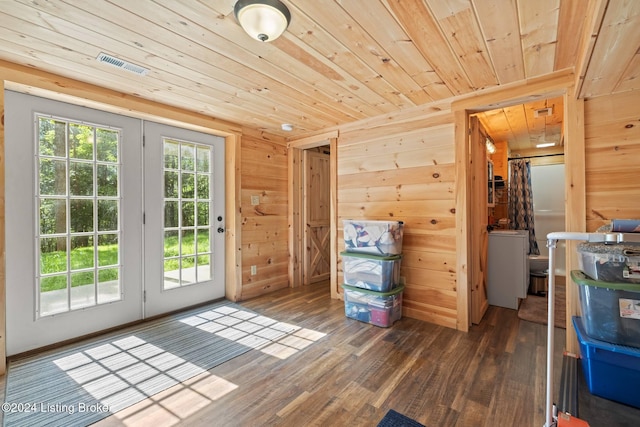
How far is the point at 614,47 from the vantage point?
1.50 m

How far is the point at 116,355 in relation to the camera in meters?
2.30

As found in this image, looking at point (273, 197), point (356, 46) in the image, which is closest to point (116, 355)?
point (273, 197)

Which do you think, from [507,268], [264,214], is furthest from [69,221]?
[507,268]

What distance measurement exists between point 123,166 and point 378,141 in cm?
267

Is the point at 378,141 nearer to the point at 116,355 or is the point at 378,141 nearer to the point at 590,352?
the point at 590,352

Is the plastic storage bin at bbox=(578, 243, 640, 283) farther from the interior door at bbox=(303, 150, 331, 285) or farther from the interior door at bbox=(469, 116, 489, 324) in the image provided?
the interior door at bbox=(303, 150, 331, 285)

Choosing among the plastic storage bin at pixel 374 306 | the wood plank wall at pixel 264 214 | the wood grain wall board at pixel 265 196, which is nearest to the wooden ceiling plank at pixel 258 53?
the wood plank wall at pixel 264 214

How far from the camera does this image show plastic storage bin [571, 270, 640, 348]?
161 centimetres

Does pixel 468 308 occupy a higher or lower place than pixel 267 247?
lower

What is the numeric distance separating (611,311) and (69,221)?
13.1ft

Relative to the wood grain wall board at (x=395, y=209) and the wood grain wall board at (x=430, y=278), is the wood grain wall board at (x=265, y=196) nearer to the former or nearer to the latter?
the wood grain wall board at (x=395, y=209)

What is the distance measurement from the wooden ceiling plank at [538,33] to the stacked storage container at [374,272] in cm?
165

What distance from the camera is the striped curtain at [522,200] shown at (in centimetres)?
477

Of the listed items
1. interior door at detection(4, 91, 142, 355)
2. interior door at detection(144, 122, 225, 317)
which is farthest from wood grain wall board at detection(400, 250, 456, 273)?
interior door at detection(4, 91, 142, 355)
